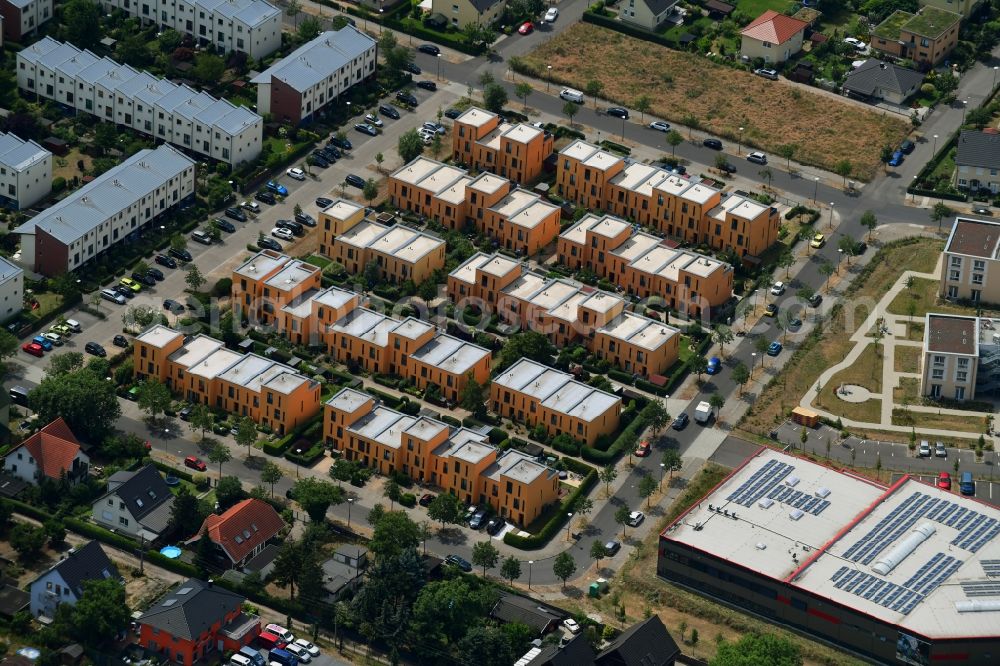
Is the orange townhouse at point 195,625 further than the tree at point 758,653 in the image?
Yes

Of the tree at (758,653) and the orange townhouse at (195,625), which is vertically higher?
the tree at (758,653)

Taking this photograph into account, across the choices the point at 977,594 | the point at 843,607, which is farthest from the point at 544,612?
the point at 977,594

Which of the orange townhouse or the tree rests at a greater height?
the tree

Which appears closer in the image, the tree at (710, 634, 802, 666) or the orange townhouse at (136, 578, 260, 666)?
the tree at (710, 634, 802, 666)

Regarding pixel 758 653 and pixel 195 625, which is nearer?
pixel 758 653

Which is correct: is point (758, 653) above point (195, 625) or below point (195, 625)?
above
